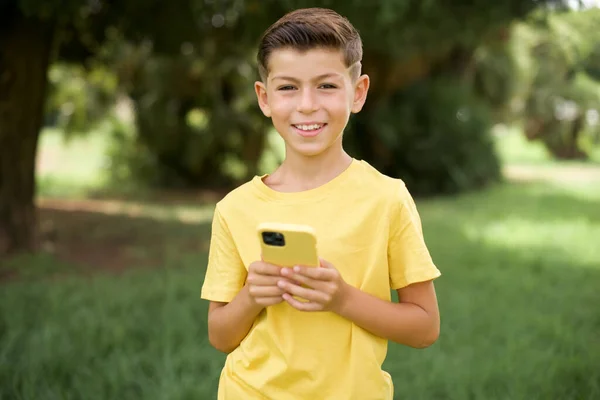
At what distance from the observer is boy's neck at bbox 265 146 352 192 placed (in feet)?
5.86

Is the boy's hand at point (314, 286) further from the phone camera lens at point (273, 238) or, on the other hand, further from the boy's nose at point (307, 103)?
the boy's nose at point (307, 103)

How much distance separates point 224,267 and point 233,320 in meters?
0.13

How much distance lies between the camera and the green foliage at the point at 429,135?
15.0 m

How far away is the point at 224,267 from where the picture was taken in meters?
1.84

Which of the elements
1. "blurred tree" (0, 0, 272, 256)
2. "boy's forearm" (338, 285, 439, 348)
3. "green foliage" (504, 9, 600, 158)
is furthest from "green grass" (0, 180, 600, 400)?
"green foliage" (504, 9, 600, 158)

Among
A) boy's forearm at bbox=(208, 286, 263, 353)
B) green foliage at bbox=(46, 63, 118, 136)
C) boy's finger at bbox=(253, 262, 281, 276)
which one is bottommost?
green foliage at bbox=(46, 63, 118, 136)

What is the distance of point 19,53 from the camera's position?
7.64m

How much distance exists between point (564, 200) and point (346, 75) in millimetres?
13220

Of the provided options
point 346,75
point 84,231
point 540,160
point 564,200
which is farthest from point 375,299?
point 540,160

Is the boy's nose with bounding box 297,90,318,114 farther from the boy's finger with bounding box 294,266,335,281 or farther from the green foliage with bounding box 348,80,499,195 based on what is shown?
the green foliage with bounding box 348,80,499,195

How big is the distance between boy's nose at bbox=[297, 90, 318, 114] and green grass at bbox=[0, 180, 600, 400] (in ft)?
8.43

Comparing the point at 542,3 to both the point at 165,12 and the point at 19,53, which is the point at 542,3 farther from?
the point at 19,53

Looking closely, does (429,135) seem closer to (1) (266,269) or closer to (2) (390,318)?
(2) (390,318)

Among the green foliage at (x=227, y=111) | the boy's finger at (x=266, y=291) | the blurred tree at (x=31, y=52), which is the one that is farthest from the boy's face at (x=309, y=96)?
→ the green foliage at (x=227, y=111)
